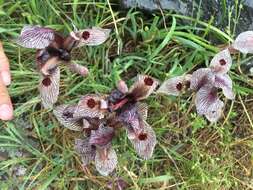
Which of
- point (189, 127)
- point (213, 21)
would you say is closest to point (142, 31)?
point (213, 21)

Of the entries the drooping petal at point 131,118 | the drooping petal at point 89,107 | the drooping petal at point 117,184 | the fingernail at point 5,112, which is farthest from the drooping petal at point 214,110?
the fingernail at point 5,112

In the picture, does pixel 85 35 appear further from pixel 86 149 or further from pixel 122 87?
pixel 86 149

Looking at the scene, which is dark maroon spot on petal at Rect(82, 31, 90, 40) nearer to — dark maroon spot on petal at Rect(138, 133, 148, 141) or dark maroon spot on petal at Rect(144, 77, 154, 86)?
dark maroon spot on petal at Rect(144, 77, 154, 86)

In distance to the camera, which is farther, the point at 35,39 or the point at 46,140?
the point at 46,140

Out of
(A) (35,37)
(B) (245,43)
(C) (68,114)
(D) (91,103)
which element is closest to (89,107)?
(D) (91,103)

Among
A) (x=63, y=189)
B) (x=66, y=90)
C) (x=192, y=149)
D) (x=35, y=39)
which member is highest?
(x=35, y=39)

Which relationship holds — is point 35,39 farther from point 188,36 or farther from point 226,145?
point 226,145

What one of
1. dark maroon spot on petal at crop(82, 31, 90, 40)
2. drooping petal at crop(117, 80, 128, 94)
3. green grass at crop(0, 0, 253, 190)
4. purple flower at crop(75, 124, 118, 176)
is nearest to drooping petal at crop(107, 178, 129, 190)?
green grass at crop(0, 0, 253, 190)
